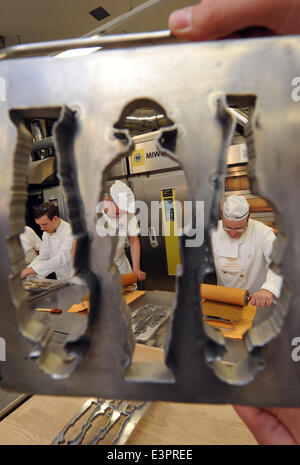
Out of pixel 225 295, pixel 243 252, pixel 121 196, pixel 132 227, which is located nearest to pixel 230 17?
pixel 225 295

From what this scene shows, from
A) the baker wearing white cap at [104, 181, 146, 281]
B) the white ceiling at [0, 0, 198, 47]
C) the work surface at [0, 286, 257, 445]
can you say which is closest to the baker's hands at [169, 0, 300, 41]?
the work surface at [0, 286, 257, 445]

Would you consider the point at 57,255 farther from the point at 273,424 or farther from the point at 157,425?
the point at 273,424

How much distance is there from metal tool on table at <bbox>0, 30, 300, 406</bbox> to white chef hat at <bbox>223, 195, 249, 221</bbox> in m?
1.63

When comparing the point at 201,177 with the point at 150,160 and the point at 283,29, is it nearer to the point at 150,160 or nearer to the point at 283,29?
the point at 283,29

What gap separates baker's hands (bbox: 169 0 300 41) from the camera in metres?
0.47

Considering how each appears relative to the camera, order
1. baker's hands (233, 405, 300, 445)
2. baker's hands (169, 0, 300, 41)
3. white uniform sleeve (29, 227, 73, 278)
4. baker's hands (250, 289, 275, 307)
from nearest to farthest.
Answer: baker's hands (169, 0, 300, 41), baker's hands (233, 405, 300, 445), baker's hands (250, 289, 275, 307), white uniform sleeve (29, 227, 73, 278)

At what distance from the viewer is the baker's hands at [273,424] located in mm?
574

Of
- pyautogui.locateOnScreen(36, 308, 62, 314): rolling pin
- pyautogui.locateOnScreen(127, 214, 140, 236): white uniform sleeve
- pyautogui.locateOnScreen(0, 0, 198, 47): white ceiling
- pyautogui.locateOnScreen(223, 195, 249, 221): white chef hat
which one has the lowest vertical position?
pyautogui.locateOnScreen(36, 308, 62, 314): rolling pin

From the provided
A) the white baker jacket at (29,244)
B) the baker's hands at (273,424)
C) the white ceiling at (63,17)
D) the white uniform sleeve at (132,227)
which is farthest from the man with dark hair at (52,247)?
the baker's hands at (273,424)

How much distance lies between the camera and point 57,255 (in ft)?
8.00

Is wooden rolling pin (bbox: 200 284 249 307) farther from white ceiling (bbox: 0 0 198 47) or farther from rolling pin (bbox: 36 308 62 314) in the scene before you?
white ceiling (bbox: 0 0 198 47)

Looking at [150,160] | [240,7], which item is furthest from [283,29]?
[150,160]

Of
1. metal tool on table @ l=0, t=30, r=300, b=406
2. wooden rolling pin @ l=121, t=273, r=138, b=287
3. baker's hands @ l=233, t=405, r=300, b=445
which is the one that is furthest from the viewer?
wooden rolling pin @ l=121, t=273, r=138, b=287

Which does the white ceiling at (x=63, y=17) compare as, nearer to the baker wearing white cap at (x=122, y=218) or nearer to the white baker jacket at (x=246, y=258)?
the baker wearing white cap at (x=122, y=218)
